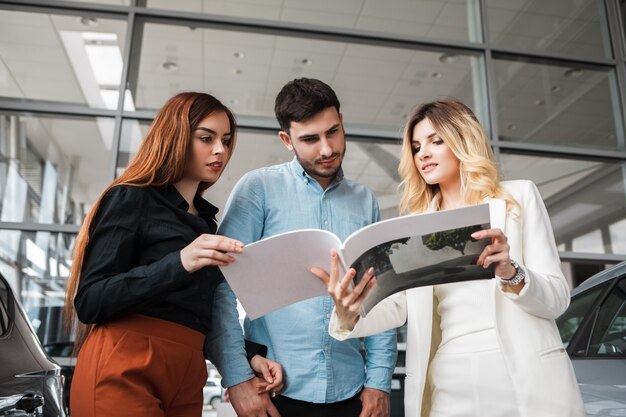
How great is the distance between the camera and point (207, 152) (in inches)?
64.6

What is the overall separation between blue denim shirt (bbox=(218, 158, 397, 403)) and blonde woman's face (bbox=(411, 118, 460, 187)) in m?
0.28

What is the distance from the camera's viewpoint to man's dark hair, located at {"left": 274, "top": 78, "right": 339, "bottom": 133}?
1.82m

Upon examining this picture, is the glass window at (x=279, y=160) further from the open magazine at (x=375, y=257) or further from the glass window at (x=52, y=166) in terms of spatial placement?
the open magazine at (x=375, y=257)

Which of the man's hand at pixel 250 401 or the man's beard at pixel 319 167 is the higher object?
the man's beard at pixel 319 167

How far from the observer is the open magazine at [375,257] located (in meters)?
1.25

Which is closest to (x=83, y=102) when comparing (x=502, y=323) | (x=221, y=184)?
(x=221, y=184)

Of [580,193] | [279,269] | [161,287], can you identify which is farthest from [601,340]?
[580,193]

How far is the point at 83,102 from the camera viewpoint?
4.29m

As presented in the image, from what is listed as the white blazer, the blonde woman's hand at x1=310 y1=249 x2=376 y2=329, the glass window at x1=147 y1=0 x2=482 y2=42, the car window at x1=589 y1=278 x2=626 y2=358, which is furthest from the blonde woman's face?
the glass window at x1=147 y1=0 x2=482 y2=42

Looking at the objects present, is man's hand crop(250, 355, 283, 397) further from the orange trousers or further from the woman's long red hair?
the woman's long red hair

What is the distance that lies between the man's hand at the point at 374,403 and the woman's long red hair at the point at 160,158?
83 centimetres

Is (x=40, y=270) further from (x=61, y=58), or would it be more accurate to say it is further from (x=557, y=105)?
(x=557, y=105)

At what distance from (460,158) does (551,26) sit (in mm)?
4313

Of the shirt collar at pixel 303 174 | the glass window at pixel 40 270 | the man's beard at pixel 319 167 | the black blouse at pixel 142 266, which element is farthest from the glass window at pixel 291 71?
the black blouse at pixel 142 266
